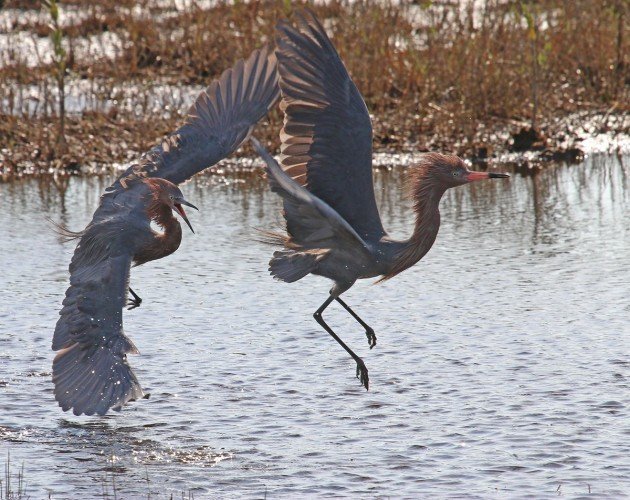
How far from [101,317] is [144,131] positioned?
282 inches

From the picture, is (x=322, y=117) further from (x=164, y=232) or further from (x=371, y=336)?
(x=371, y=336)

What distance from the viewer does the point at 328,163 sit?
623 centimetres

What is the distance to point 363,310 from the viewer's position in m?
7.83

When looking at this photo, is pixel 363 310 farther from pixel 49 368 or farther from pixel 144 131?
pixel 144 131

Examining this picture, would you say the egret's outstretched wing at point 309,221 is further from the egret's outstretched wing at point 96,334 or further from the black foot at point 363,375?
the egret's outstretched wing at point 96,334

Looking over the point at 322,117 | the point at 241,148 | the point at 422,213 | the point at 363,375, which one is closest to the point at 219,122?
the point at 322,117

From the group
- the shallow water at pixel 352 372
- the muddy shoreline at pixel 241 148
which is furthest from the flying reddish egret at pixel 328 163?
the muddy shoreline at pixel 241 148

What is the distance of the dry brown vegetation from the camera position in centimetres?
1265

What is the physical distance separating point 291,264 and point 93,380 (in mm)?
1124

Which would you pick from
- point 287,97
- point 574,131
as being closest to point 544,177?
point 574,131

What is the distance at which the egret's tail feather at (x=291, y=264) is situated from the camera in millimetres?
6031

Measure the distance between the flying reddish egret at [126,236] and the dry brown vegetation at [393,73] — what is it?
5147 mm

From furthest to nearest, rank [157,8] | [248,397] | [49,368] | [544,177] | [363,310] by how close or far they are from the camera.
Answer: [157,8], [544,177], [363,310], [49,368], [248,397]

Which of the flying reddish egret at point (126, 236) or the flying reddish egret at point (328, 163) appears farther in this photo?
the flying reddish egret at point (328, 163)
